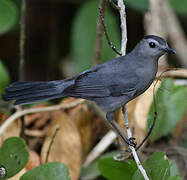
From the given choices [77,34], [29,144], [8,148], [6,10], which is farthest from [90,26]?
[8,148]

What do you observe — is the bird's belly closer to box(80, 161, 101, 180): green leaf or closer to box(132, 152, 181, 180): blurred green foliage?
box(132, 152, 181, 180): blurred green foliage

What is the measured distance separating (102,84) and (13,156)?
0.81 m

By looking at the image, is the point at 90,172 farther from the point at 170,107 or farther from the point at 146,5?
the point at 146,5

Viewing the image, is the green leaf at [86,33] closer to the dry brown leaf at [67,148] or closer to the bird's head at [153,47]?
the dry brown leaf at [67,148]

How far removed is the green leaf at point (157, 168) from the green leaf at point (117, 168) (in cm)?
20

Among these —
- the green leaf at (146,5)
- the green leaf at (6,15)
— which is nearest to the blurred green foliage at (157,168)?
the green leaf at (6,15)

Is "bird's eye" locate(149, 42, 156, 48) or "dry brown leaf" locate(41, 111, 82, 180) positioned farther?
"dry brown leaf" locate(41, 111, 82, 180)

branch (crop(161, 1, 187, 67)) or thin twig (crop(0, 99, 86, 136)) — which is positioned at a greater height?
branch (crop(161, 1, 187, 67))

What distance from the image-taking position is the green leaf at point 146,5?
14.2 ft

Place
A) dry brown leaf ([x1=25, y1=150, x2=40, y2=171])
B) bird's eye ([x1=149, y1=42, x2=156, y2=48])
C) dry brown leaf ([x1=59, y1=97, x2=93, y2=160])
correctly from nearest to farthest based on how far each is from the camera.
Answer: bird's eye ([x1=149, y1=42, x2=156, y2=48])
dry brown leaf ([x1=25, y1=150, x2=40, y2=171])
dry brown leaf ([x1=59, y1=97, x2=93, y2=160])

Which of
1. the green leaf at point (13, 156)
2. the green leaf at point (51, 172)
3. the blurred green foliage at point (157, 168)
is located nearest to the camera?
the blurred green foliage at point (157, 168)

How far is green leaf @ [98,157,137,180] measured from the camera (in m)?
2.79

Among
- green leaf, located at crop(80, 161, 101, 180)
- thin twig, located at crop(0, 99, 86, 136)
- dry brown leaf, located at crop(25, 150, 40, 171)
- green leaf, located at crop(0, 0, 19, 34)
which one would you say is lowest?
green leaf, located at crop(80, 161, 101, 180)

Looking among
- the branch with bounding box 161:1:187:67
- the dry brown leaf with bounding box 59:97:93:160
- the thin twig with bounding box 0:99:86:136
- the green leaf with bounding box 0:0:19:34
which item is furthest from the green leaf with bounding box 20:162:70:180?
the branch with bounding box 161:1:187:67
